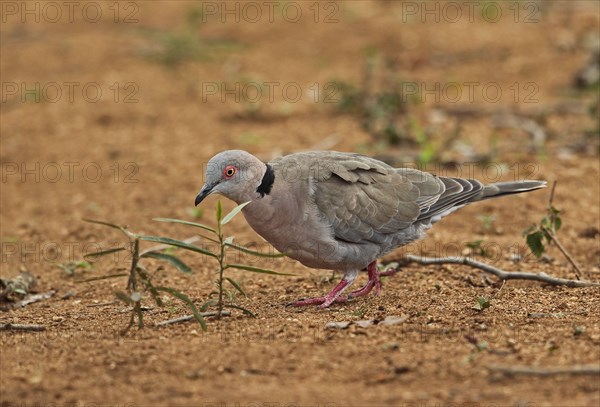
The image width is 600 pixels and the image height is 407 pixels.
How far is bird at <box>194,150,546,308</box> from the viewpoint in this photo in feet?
18.1

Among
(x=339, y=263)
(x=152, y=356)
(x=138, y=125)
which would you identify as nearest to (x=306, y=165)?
(x=339, y=263)

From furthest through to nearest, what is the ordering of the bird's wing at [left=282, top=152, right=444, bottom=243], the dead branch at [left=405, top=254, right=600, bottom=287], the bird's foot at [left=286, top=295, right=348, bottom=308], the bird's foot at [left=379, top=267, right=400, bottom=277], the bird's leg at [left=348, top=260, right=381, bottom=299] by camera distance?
the bird's foot at [left=379, top=267, right=400, bottom=277]
the bird's leg at [left=348, top=260, right=381, bottom=299]
the bird's wing at [left=282, top=152, right=444, bottom=243]
the dead branch at [left=405, top=254, right=600, bottom=287]
the bird's foot at [left=286, top=295, right=348, bottom=308]

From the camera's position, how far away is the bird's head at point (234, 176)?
5.49 meters

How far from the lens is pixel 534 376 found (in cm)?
385

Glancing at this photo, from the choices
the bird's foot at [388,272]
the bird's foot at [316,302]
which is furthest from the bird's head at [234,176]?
the bird's foot at [388,272]

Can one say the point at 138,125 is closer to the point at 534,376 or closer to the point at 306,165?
the point at 306,165

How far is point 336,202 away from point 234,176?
67 centimetres

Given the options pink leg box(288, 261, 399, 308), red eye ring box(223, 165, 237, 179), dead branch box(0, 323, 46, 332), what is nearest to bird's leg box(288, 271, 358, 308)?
pink leg box(288, 261, 399, 308)

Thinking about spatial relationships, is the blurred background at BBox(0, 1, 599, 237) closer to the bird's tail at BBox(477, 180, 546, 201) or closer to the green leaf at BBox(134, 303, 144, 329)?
the bird's tail at BBox(477, 180, 546, 201)

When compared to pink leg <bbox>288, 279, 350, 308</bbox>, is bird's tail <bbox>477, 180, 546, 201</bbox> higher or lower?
higher

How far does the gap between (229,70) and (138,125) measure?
78.2 inches

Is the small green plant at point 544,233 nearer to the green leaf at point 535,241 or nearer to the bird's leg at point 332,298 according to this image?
the green leaf at point 535,241

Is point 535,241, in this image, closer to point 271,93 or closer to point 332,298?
point 332,298

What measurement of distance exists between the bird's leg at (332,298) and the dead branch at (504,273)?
697 millimetres
